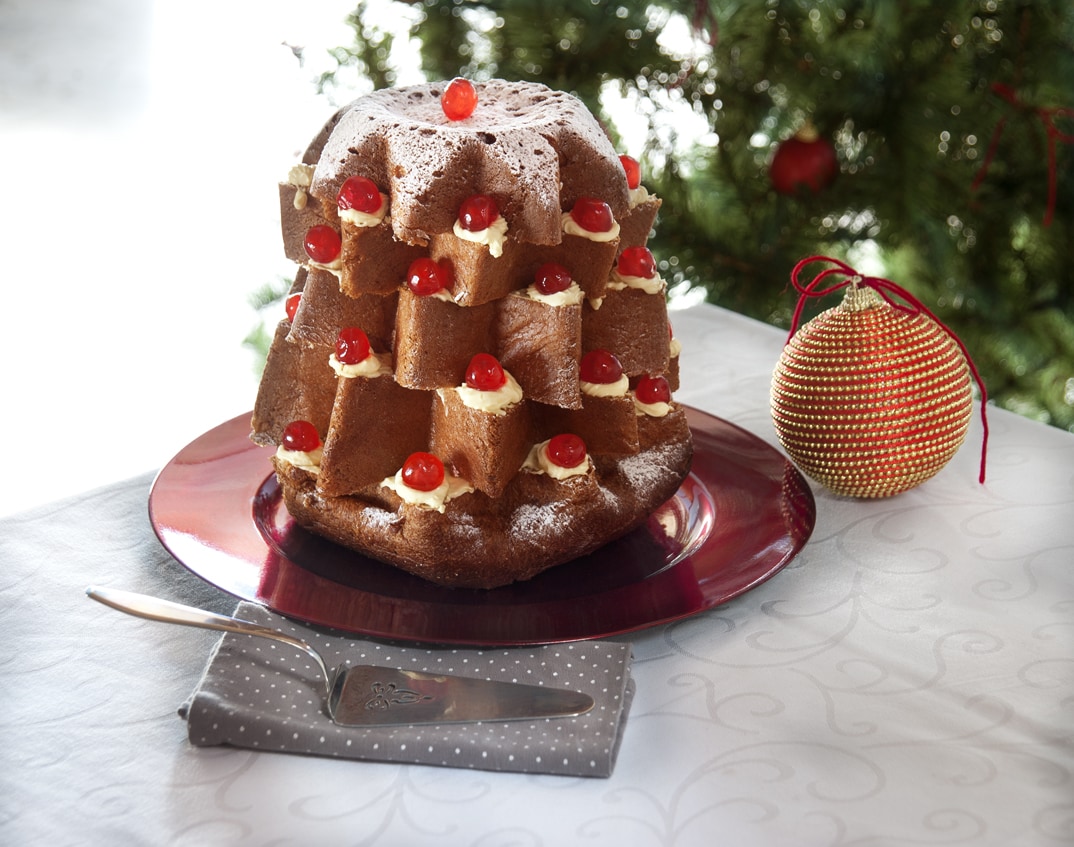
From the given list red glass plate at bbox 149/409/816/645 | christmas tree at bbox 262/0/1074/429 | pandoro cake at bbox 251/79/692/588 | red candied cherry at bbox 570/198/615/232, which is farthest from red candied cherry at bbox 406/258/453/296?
christmas tree at bbox 262/0/1074/429

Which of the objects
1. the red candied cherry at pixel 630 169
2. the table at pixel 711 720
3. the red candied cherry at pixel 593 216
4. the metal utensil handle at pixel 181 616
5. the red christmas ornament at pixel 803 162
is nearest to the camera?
the table at pixel 711 720

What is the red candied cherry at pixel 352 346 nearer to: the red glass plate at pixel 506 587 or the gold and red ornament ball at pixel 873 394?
the red glass plate at pixel 506 587

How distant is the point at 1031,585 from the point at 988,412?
40 cm

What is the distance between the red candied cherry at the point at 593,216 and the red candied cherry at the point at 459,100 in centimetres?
12

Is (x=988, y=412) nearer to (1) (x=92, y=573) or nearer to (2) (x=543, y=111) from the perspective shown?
(2) (x=543, y=111)

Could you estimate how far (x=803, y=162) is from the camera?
165 centimetres


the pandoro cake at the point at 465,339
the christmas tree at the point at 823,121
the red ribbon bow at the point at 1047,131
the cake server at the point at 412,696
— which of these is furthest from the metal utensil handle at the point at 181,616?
the red ribbon bow at the point at 1047,131

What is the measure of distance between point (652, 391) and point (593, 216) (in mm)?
223

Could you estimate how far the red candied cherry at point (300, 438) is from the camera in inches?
40.1

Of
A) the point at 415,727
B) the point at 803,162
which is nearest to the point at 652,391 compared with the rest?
the point at 415,727

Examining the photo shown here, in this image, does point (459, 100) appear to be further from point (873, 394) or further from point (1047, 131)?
point (1047, 131)

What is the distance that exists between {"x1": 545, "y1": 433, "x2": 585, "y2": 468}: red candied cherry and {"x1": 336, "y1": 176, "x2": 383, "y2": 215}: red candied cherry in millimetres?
247

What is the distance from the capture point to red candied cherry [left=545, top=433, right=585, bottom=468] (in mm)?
974

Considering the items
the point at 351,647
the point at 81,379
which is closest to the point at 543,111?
the point at 351,647
